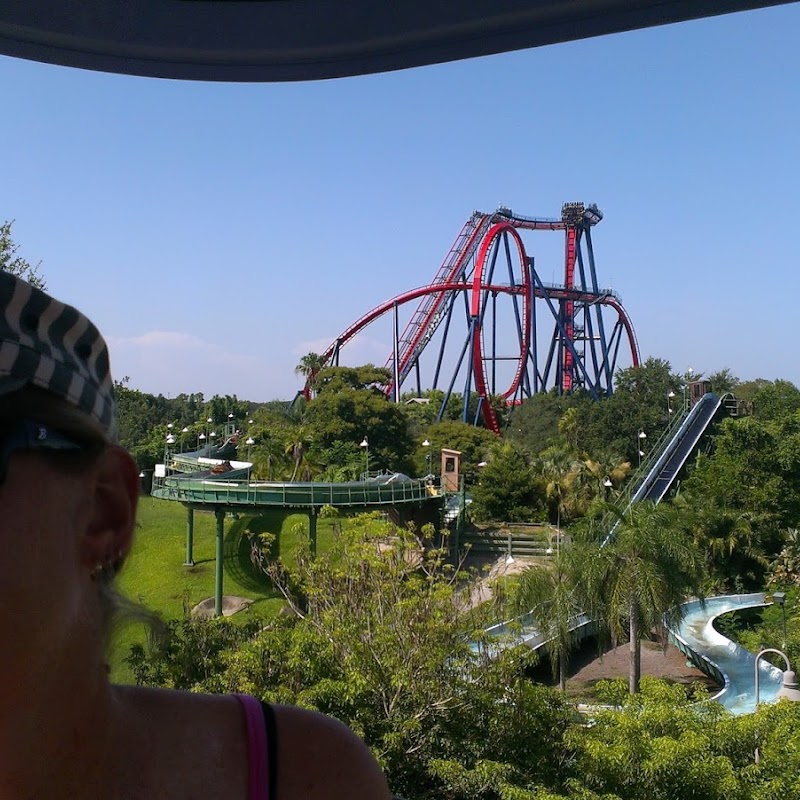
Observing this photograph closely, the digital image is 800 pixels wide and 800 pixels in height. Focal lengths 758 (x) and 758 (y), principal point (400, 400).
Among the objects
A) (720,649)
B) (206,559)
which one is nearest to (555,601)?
(720,649)

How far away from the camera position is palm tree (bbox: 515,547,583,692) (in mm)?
6750

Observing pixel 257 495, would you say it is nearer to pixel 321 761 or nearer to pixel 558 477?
pixel 558 477

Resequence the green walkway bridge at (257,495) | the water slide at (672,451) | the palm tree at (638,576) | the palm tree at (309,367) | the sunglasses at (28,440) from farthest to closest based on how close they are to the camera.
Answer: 1. the palm tree at (309,367)
2. the water slide at (672,451)
3. the green walkway bridge at (257,495)
4. the palm tree at (638,576)
5. the sunglasses at (28,440)

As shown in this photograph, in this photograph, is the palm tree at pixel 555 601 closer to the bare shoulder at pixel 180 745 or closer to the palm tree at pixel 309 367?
A: the bare shoulder at pixel 180 745

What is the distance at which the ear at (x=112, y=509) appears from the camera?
494mm

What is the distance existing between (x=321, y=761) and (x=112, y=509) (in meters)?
0.25

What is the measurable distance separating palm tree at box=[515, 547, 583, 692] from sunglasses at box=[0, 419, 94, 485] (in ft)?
21.9

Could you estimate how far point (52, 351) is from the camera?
47cm

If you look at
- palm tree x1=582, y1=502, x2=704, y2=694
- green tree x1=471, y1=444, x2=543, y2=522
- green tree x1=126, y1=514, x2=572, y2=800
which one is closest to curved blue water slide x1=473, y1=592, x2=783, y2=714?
palm tree x1=582, y1=502, x2=704, y2=694

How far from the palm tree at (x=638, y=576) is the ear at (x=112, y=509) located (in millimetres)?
6534

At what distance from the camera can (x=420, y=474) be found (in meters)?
15.3

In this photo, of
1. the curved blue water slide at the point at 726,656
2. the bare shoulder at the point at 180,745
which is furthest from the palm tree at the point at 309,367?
the bare shoulder at the point at 180,745

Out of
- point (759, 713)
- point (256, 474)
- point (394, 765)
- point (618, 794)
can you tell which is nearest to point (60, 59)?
point (394, 765)

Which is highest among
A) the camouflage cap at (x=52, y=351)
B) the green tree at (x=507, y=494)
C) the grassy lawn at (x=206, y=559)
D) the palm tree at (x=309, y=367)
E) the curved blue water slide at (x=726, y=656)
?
the palm tree at (x=309, y=367)
